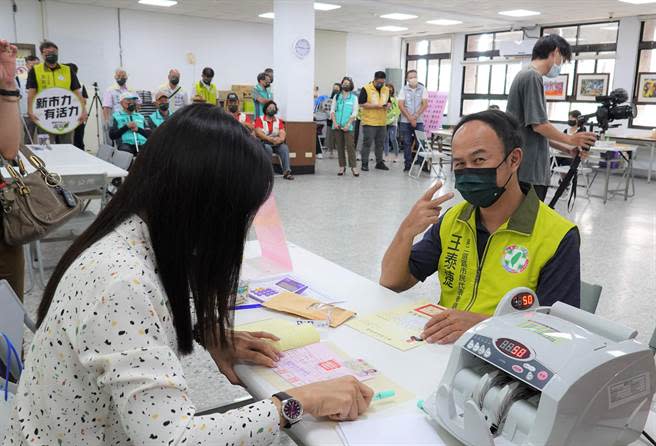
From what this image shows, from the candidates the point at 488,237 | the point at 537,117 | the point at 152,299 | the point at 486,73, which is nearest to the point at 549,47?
the point at 537,117

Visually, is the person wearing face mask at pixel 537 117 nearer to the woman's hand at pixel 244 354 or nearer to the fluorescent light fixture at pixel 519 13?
the woman's hand at pixel 244 354

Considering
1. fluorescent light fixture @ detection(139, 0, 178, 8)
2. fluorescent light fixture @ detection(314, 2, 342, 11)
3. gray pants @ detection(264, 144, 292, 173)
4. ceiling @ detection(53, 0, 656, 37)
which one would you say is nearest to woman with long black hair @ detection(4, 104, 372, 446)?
gray pants @ detection(264, 144, 292, 173)

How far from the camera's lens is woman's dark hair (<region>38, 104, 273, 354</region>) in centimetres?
91

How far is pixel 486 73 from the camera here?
1291 centimetres

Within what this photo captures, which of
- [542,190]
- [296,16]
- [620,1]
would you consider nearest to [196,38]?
[296,16]

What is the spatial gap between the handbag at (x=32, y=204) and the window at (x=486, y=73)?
11267 millimetres

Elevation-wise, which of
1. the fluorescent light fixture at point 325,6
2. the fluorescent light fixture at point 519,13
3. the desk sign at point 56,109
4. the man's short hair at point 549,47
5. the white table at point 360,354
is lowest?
the white table at point 360,354

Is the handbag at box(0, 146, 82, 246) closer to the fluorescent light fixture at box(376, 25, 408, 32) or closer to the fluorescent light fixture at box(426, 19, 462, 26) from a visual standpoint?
the fluorescent light fixture at box(426, 19, 462, 26)

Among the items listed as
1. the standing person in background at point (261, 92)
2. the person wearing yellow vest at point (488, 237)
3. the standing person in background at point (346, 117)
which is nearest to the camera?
the person wearing yellow vest at point (488, 237)

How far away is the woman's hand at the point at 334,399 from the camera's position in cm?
105

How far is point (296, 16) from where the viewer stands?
8.18m

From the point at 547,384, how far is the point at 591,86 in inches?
454

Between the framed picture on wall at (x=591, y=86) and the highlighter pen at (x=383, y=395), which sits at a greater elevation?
the framed picture on wall at (x=591, y=86)

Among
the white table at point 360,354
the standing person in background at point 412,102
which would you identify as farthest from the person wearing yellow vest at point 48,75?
the white table at point 360,354
